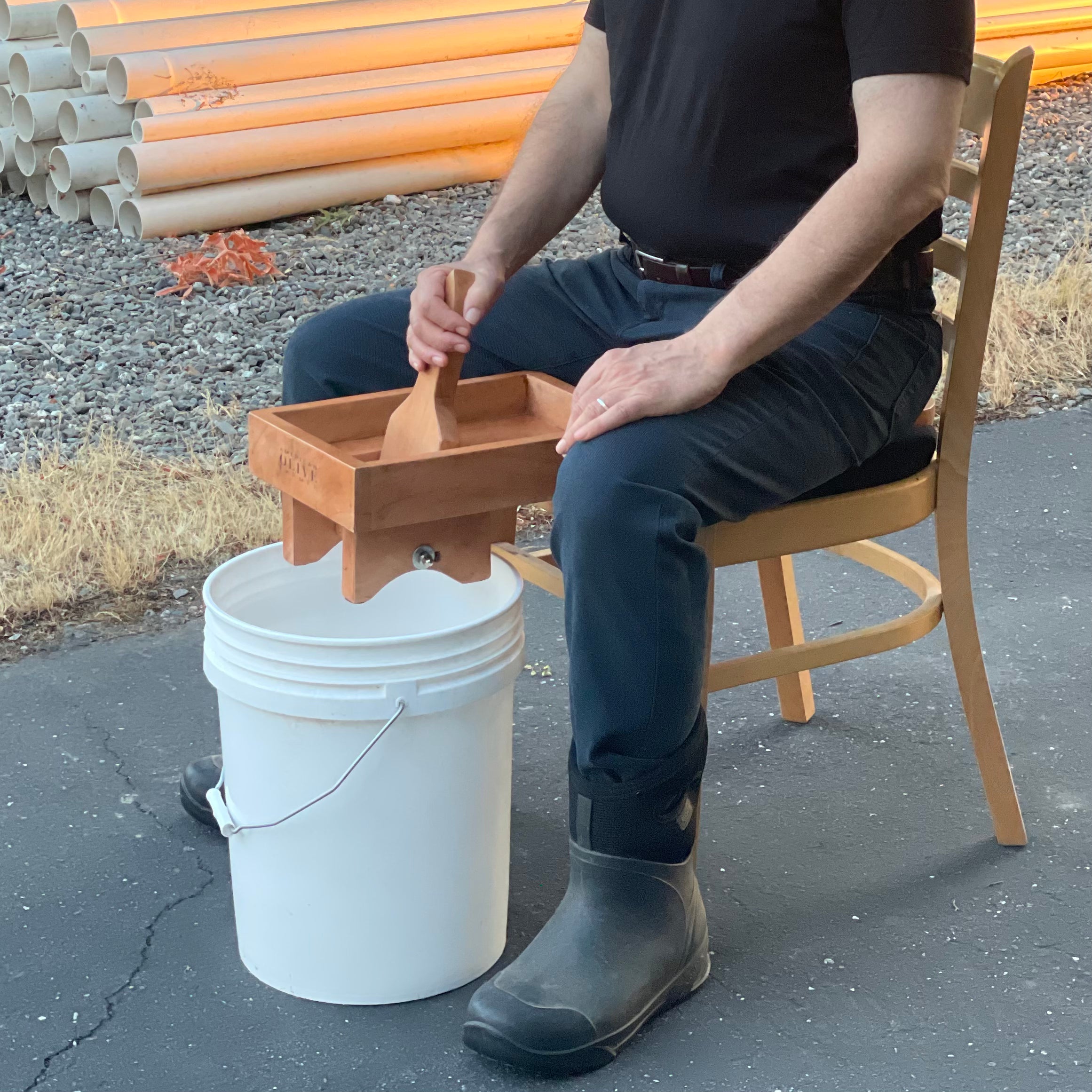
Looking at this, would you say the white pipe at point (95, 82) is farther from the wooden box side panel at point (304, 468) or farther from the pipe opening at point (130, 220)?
the wooden box side panel at point (304, 468)

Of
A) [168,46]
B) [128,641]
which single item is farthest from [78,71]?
[128,641]

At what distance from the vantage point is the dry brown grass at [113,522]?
2.86 meters

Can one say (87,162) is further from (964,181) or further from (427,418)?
(964,181)

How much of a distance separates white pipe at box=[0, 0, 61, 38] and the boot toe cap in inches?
188

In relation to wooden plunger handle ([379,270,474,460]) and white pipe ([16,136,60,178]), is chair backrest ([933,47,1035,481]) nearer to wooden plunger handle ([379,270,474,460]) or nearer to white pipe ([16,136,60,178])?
wooden plunger handle ([379,270,474,460])

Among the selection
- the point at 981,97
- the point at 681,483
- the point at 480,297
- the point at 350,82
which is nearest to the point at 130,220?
the point at 350,82

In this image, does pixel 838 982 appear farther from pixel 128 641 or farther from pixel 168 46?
pixel 168 46

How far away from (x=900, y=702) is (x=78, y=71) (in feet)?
13.3

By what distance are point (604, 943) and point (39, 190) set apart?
4.69m

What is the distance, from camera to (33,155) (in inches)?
210

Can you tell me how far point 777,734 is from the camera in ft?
7.97

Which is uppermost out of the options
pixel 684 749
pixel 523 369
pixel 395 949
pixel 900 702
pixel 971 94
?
pixel 971 94

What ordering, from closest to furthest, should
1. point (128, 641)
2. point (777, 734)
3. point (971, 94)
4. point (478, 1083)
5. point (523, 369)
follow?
1. point (478, 1083)
2. point (971, 94)
3. point (523, 369)
4. point (777, 734)
5. point (128, 641)

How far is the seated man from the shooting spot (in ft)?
5.17
